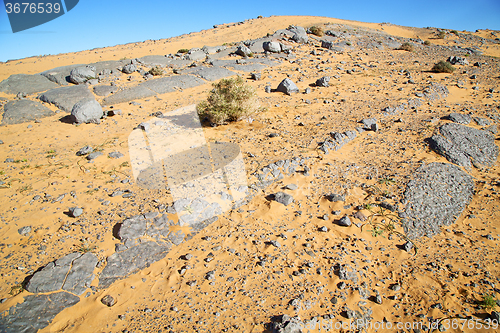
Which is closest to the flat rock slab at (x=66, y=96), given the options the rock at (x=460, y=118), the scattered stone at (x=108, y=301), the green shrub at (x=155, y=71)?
the green shrub at (x=155, y=71)

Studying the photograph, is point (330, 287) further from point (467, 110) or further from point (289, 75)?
point (289, 75)

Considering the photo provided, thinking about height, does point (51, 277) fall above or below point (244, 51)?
below

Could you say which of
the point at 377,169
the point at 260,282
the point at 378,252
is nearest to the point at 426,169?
the point at 377,169

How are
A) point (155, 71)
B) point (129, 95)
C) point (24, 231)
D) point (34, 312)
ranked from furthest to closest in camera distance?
point (155, 71)
point (129, 95)
point (24, 231)
point (34, 312)

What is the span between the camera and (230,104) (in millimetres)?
7082

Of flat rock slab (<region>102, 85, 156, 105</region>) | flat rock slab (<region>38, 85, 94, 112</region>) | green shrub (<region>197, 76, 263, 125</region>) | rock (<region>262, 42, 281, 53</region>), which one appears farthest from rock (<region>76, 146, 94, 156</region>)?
rock (<region>262, 42, 281, 53</region>)

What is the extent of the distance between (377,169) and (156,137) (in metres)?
5.29

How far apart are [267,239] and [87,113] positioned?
7.38 m

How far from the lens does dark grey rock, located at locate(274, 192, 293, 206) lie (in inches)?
165

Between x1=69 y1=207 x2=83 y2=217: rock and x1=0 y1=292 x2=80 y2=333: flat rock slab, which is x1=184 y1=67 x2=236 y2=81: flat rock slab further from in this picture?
x1=0 y1=292 x2=80 y2=333: flat rock slab

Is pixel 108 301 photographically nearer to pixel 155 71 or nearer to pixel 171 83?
pixel 171 83

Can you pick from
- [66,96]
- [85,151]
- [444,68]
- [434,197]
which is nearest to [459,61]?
[444,68]

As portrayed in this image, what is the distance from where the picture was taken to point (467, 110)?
7.19 meters

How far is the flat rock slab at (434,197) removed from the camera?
3.73 metres
